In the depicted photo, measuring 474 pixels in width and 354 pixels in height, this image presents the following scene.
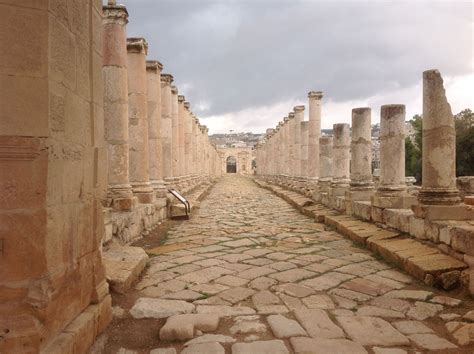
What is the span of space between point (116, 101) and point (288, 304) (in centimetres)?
558

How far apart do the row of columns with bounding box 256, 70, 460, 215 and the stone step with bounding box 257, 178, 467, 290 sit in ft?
2.33

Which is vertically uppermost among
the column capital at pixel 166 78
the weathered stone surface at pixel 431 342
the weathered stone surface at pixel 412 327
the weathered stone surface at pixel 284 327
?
the column capital at pixel 166 78

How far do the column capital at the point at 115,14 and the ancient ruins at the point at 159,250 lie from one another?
0.09ft

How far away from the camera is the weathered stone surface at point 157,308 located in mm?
3768

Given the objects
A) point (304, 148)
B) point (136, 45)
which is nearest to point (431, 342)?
point (136, 45)

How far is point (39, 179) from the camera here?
8.48 feet

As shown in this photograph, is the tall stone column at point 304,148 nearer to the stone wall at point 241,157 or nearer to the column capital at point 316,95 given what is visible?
the column capital at point 316,95

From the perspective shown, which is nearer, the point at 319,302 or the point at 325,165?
the point at 319,302

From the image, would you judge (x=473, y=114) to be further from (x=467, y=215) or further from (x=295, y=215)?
(x=467, y=215)

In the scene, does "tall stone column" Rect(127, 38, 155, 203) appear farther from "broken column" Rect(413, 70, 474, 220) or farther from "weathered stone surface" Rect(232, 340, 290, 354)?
"weathered stone surface" Rect(232, 340, 290, 354)

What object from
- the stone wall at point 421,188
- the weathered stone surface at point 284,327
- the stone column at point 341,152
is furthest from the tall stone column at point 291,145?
the weathered stone surface at point 284,327

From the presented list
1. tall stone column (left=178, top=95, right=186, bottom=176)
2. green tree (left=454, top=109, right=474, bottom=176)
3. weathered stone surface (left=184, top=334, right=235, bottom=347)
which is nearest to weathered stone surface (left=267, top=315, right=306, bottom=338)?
weathered stone surface (left=184, top=334, right=235, bottom=347)

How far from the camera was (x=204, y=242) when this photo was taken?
283 inches

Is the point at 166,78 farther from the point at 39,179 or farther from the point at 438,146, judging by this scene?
the point at 39,179
